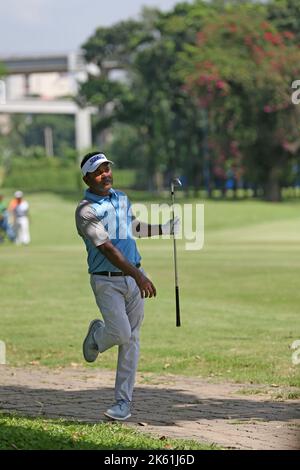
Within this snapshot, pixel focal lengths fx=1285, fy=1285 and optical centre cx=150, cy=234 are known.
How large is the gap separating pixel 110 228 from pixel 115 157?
10020 centimetres

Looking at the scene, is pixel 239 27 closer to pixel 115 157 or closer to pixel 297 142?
pixel 297 142

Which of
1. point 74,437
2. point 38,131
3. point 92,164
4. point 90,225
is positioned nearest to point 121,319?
point 90,225

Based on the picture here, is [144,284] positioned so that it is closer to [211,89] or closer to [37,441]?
[37,441]

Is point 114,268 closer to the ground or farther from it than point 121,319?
farther from it

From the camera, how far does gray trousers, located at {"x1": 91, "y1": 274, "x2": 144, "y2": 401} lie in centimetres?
969

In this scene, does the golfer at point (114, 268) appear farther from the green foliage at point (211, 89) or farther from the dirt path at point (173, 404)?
the green foliage at point (211, 89)

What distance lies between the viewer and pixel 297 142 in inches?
2351

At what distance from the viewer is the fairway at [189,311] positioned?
13445mm

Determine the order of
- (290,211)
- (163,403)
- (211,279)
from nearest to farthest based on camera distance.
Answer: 1. (163,403)
2. (211,279)
3. (290,211)

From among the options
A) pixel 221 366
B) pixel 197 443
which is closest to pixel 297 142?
pixel 221 366

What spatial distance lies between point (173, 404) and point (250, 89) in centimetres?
5018

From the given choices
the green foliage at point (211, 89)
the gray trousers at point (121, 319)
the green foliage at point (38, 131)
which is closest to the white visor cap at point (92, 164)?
the gray trousers at point (121, 319)

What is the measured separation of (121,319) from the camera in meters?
9.69

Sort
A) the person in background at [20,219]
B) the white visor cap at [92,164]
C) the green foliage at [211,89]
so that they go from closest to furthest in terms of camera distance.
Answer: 1. the white visor cap at [92,164]
2. the person in background at [20,219]
3. the green foliage at [211,89]
